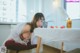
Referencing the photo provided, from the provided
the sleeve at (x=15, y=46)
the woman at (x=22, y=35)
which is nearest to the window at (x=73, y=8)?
the woman at (x=22, y=35)

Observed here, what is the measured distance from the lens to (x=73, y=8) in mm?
3963

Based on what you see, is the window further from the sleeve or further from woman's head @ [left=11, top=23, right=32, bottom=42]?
the sleeve

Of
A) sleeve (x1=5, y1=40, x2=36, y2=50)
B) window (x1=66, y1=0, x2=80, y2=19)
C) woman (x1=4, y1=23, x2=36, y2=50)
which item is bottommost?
sleeve (x1=5, y1=40, x2=36, y2=50)

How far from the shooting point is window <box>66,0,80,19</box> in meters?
3.89

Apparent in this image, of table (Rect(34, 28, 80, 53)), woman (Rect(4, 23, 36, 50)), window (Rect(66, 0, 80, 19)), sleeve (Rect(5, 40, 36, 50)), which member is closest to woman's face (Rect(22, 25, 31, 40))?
woman (Rect(4, 23, 36, 50))

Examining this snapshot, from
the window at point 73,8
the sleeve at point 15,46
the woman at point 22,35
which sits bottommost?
the sleeve at point 15,46

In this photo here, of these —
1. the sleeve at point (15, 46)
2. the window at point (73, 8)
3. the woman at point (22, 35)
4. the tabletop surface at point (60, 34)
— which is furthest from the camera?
the window at point (73, 8)

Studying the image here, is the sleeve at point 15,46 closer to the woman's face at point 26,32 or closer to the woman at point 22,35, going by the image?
the woman at point 22,35

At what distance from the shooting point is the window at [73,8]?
3.89m

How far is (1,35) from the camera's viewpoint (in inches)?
155

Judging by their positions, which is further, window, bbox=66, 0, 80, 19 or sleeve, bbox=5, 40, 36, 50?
window, bbox=66, 0, 80, 19

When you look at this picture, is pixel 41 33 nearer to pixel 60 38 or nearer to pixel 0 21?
pixel 60 38

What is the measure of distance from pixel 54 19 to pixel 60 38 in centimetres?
135

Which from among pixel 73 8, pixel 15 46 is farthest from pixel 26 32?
pixel 73 8
